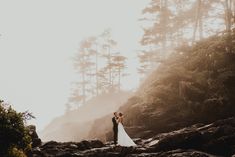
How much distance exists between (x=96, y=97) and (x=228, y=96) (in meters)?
53.3

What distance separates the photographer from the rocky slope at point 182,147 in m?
18.4

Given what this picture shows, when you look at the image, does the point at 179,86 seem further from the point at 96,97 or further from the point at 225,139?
the point at 96,97

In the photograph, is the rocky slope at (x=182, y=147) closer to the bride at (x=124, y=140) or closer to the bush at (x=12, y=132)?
the bride at (x=124, y=140)

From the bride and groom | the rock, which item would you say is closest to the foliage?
the bride and groom

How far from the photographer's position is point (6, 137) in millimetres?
15297

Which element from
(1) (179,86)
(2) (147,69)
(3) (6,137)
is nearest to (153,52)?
(2) (147,69)

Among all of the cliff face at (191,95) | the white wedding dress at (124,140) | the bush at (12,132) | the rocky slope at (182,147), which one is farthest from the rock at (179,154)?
the bush at (12,132)

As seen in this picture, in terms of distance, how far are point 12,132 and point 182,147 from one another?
919 cm

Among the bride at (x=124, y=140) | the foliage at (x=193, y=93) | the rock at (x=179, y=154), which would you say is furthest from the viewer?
the foliage at (x=193, y=93)

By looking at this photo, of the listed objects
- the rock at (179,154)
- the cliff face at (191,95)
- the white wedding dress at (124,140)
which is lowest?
the rock at (179,154)

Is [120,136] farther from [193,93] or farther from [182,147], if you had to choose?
[193,93]

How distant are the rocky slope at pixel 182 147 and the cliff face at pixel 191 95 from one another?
10.3 feet

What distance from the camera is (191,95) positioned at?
2481 centimetres

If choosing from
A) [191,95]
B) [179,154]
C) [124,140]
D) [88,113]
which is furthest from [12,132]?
[88,113]
